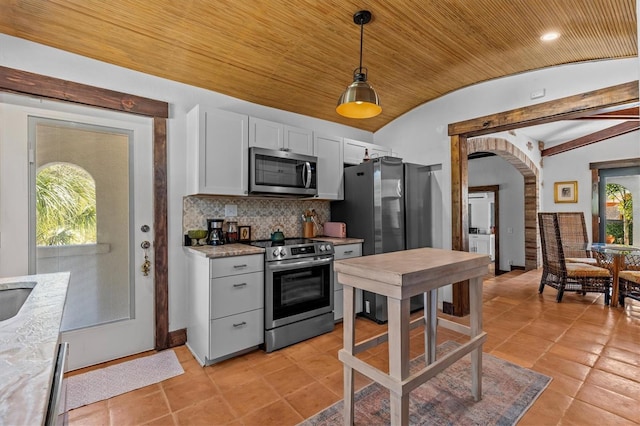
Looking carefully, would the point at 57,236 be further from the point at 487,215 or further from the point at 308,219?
the point at 487,215

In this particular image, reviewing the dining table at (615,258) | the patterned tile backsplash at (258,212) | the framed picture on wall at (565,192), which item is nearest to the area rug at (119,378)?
the patterned tile backsplash at (258,212)

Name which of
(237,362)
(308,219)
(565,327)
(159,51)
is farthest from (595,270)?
(159,51)

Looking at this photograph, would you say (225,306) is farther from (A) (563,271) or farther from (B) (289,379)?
(A) (563,271)

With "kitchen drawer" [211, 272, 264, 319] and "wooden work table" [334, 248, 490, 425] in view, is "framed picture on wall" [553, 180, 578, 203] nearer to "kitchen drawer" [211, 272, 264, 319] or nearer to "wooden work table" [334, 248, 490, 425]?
"wooden work table" [334, 248, 490, 425]

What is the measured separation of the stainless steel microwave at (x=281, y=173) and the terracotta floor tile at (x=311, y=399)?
1781 mm

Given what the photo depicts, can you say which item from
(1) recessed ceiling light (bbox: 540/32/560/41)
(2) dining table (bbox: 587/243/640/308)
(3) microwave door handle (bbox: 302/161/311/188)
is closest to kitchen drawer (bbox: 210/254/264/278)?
(3) microwave door handle (bbox: 302/161/311/188)

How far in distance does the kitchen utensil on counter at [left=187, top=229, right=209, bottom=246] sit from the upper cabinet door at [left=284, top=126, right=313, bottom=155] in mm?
1234

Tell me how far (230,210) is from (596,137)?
22.8 ft

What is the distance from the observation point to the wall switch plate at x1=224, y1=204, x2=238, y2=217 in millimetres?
3225

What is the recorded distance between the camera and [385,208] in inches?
136

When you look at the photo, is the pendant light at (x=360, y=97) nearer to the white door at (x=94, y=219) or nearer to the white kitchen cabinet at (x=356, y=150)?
the white kitchen cabinet at (x=356, y=150)

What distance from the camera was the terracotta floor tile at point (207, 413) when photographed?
6.12 ft

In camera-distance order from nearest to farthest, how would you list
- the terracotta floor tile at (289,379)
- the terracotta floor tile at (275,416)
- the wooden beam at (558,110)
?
the terracotta floor tile at (275,416) < the terracotta floor tile at (289,379) < the wooden beam at (558,110)

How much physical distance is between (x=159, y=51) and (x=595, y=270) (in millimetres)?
5682
